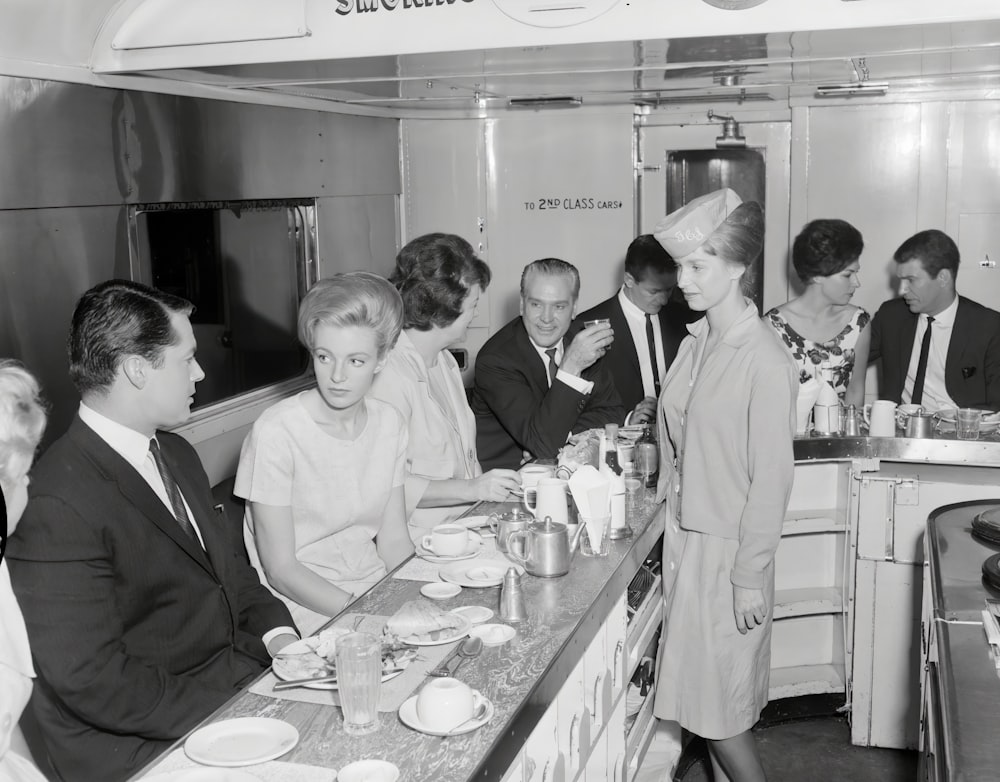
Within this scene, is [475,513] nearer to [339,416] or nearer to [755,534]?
[339,416]

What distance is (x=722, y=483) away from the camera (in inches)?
130

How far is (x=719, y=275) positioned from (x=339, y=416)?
119 centimetres

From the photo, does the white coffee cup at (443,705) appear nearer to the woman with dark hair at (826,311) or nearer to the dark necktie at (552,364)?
the dark necktie at (552,364)

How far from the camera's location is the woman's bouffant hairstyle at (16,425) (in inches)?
79.4

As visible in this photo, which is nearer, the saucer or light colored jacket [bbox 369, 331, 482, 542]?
the saucer

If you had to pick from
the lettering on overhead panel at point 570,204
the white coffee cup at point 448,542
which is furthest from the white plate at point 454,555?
the lettering on overhead panel at point 570,204

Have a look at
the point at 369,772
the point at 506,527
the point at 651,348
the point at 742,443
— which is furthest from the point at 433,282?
the point at 369,772

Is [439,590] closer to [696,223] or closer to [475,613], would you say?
[475,613]

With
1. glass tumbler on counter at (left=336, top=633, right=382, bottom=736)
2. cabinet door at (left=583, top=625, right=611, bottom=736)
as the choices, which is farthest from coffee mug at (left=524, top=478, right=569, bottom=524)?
glass tumbler on counter at (left=336, top=633, right=382, bottom=736)

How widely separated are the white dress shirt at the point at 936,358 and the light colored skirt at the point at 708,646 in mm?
2416

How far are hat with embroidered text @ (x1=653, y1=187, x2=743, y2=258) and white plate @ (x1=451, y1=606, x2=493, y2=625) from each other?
49.7 inches

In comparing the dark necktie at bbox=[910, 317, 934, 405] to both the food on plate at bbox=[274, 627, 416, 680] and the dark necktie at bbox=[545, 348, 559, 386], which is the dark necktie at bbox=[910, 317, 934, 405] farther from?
the food on plate at bbox=[274, 627, 416, 680]

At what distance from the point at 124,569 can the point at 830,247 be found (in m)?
3.40

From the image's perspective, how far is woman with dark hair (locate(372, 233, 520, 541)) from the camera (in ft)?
12.0
